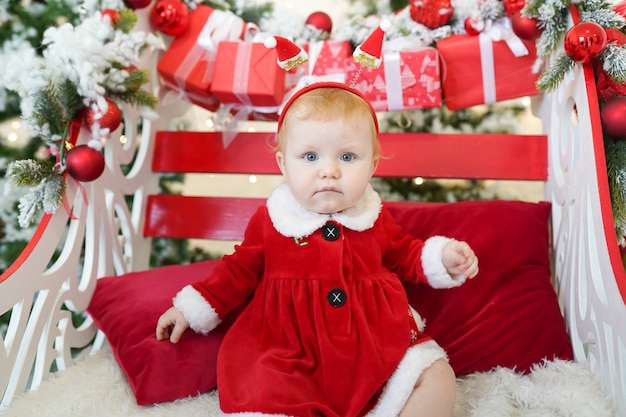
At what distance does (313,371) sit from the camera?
1.05 metres

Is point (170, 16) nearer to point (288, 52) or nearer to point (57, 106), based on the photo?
point (57, 106)

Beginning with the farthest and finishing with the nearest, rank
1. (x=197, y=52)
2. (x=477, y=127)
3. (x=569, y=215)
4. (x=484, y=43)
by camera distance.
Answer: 1. (x=477, y=127)
2. (x=197, y=52)
3. (x=484, y=43)
4. (x=569, y=215)

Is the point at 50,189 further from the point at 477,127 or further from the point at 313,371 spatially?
the point at 477,127

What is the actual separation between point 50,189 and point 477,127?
1177 millimetres

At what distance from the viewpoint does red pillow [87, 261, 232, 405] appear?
1.15m

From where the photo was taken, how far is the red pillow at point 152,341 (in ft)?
3.76

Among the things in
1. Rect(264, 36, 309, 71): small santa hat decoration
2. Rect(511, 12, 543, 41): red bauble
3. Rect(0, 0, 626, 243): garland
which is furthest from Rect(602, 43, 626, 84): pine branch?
Rect(264, 36, 309, 71): small santa hat decoration

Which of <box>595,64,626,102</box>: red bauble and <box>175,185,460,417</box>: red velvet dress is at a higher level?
<box>595,64,626,102</box>: red bauble

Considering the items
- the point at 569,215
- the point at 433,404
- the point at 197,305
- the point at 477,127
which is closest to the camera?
the point at 433,404

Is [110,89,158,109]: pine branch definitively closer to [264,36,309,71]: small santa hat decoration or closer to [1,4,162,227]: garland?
[1,4,162,227]: garland

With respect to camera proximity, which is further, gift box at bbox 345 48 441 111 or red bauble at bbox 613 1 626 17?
gift box at bbox 345 48 441 111

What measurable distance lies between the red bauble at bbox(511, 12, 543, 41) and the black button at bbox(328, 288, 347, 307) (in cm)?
76

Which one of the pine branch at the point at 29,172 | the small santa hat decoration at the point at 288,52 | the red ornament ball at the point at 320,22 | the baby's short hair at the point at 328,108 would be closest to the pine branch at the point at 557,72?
the baby's short hair at the point at 328,108

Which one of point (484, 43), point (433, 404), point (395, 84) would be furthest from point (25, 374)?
point (484, 43)
